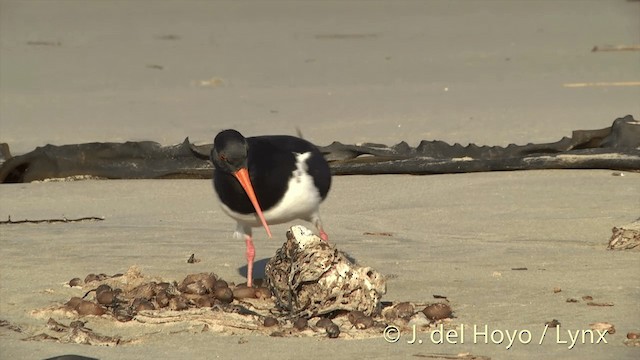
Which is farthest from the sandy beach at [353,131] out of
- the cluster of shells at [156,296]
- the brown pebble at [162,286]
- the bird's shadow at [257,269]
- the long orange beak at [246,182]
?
the long orange beak at [246,182]

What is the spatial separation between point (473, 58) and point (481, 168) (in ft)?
21.1

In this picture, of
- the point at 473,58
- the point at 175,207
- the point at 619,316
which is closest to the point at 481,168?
the point at 175,207

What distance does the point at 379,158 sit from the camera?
9719 mm

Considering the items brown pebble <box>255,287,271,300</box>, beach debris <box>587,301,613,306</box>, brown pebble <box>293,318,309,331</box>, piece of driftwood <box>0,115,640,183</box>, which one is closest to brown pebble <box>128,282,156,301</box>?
brown pebble <box>255,287,271,300</box>

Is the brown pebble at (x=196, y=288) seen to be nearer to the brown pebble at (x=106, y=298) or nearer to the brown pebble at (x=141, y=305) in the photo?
the brown pebble at (x=141, y=305)

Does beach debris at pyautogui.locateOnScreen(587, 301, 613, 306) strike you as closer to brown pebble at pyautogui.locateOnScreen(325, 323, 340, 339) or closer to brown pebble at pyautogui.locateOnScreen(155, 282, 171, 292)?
brown pebble at pyautogui.locateOnScreen(325, 323, 340, 339)

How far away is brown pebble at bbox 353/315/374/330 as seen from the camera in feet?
18.9

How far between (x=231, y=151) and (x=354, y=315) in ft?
3.35

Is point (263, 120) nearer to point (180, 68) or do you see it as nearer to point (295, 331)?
point (180, 68)

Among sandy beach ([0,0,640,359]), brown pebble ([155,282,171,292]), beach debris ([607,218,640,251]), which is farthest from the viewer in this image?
beach debris ([607,218,640,251])

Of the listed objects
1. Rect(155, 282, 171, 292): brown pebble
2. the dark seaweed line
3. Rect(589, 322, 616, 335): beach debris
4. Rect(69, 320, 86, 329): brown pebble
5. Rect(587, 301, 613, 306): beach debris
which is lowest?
Rect(589, 322, 616, 335): beach debris

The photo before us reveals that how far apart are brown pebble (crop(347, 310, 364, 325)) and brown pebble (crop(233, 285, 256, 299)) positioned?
726mm

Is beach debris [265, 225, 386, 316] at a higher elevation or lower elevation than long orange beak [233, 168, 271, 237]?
lower

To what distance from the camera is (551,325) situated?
5750 millimetres
